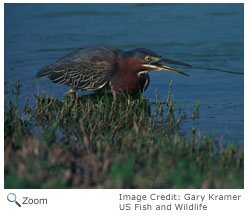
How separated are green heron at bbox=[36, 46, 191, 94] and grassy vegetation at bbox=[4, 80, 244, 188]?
40.5 inches

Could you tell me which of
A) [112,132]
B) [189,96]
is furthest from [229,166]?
[189,96]

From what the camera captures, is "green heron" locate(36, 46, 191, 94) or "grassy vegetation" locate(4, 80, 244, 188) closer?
"grassy vegetation" locate(4, 80, 244, 188)

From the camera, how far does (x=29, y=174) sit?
185 inches

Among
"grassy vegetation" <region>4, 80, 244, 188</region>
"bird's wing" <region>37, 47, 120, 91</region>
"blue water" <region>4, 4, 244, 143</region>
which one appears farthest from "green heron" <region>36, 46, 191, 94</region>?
"grassy vegetation" <region>4, 80, 244, 188</region>

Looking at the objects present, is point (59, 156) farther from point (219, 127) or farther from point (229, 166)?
point (219, 127)

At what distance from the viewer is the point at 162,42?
37.2 ft

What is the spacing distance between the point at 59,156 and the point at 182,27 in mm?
7932

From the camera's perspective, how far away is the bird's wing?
316 inches

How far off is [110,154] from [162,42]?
21.2ft

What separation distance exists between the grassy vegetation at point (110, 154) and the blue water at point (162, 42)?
33.1 inches
